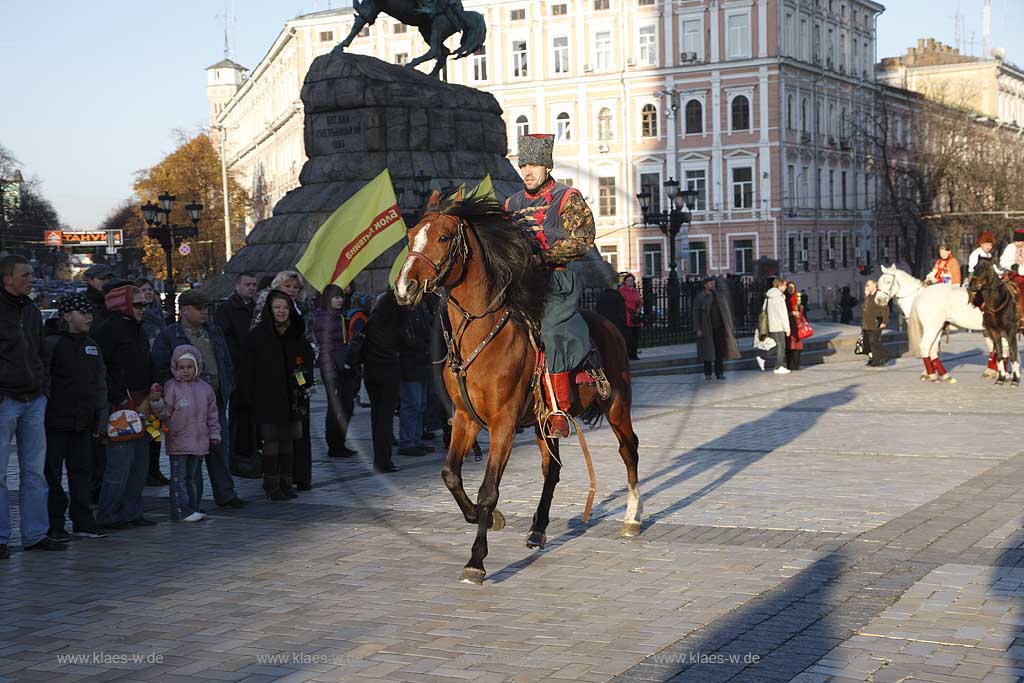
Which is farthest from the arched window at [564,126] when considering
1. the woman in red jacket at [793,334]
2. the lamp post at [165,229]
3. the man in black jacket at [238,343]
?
the man in black jacket at [238,343]

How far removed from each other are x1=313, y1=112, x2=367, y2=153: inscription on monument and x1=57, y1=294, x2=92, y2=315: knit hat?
18285mm

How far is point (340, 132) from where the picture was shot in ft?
90.9

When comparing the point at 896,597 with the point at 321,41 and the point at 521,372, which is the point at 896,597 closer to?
the point at 521,372

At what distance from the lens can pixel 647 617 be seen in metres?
6.63

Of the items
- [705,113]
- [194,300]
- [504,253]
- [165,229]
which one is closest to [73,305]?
[194,300]

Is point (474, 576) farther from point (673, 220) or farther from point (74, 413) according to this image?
point (673, 220)

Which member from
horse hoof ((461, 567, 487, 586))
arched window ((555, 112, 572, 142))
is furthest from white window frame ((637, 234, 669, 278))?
horse hoof ((461, 567, 487, 586))

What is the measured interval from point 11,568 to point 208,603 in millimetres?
1876

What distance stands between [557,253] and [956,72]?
95.6 m

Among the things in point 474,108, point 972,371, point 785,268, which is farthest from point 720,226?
point 972,371

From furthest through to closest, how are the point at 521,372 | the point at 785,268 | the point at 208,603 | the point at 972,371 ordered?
1. the point at 785,268
2. the point at 972,371
3. the point at 521,372
4. the point at 208,603

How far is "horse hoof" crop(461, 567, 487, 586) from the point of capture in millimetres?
7492

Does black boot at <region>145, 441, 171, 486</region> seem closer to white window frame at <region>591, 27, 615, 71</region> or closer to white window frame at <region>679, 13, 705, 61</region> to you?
white window frame at <region>679, 13, 705, 61</region>

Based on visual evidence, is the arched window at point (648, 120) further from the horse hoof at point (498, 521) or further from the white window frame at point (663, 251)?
the horse hoof at point (498, 521)
